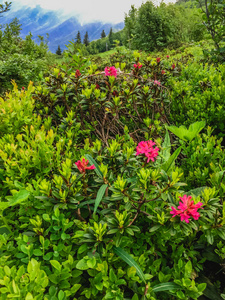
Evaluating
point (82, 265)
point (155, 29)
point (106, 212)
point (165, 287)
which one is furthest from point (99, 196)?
point (155, 29)

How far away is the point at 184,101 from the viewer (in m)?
2.48

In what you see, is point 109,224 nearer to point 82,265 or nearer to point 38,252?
point 82,265

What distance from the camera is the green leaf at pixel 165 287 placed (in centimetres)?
101

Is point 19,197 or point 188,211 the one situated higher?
point 19,197

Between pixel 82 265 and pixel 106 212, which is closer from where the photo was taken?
pixel 82 265

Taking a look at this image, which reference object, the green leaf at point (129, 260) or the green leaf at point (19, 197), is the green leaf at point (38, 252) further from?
the green leaf at point (129, 260)

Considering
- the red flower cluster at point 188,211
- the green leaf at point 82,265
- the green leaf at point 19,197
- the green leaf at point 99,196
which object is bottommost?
the green leaf at point 82,265

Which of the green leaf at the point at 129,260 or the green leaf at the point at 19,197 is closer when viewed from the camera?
the green leaf at the point at 129,260

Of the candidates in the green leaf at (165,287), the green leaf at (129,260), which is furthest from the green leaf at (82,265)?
the green leaf at (165,287)

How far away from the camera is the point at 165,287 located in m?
1.02

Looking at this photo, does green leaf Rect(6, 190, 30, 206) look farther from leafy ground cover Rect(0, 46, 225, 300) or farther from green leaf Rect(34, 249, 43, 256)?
green leaf Rect(34, 249, 43, 256)

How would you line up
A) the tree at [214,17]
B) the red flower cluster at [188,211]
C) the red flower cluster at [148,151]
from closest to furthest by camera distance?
the red flower cluster at [188,211]
the red flower cluster at [148,151]
the tree at [214,17]

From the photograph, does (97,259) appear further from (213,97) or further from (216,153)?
(213,97)

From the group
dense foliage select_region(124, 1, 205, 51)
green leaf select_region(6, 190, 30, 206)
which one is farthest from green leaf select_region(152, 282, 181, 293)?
dense foliage select_region(124, 1, 205, 51)
